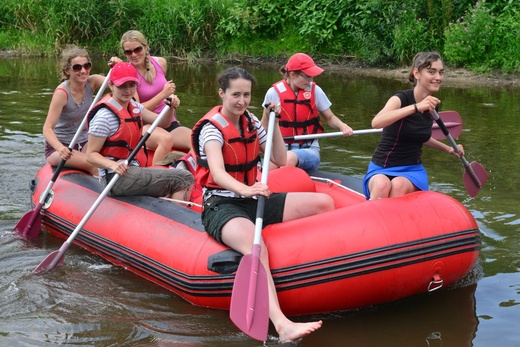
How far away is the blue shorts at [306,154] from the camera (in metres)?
6.09

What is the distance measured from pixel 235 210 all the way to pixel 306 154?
168 cm

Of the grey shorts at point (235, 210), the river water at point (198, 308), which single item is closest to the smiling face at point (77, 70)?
the river water at point (198, 308)

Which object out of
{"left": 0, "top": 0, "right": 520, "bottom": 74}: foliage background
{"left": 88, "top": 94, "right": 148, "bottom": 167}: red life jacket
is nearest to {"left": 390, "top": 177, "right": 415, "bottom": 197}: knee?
{"left": 88, "top": 94, "right": 148, "bottom": 167}: red life jacket

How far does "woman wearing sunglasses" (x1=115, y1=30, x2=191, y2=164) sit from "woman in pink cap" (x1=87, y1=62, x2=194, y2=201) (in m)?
0.65

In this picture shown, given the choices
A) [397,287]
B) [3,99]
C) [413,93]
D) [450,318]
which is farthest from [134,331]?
[3,99]

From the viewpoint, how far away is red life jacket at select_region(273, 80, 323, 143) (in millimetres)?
6270

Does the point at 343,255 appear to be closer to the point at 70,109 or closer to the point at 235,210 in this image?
the point at 235,210

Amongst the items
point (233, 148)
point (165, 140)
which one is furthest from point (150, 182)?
point (233, 148)

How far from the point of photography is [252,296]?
416 cm

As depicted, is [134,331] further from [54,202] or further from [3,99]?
[3,99]

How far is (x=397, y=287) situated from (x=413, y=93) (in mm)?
1209

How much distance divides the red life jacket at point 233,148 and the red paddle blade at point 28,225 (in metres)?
1.76

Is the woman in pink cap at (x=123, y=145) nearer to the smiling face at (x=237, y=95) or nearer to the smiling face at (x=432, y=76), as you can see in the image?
the smiling face at (x=237, y=95)

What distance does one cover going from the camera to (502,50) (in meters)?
12.7
